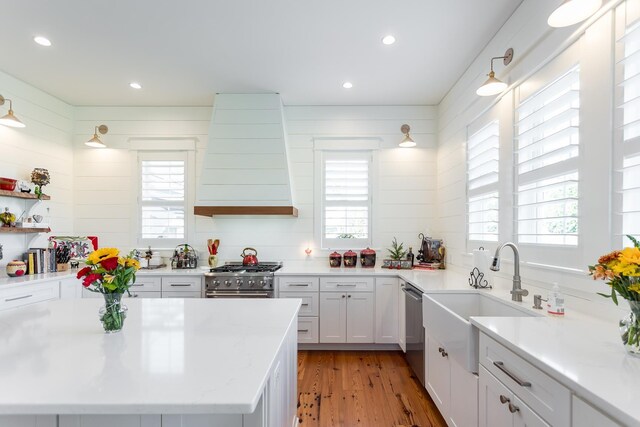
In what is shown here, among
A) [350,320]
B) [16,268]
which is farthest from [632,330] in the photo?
[16,268]

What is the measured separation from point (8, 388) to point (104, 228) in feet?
12.2

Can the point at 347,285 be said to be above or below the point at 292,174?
below

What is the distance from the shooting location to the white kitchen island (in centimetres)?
83

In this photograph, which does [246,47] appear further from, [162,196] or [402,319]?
[402,319]

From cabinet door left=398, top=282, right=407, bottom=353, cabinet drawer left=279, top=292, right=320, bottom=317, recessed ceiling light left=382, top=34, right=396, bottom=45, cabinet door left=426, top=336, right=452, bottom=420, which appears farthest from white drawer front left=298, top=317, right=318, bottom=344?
recessed ceiling light left=382, top=34, right=396, bottom=45

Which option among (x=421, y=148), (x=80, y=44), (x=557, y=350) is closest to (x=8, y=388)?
(x=557, y=350)

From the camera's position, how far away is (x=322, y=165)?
13.3 feet

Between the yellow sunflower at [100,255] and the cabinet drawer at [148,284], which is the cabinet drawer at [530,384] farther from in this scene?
the cabinet drawer at [148,284]

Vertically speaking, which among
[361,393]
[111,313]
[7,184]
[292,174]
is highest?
[292,174]

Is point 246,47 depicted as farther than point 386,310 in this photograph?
No

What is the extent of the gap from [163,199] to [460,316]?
12.3ft

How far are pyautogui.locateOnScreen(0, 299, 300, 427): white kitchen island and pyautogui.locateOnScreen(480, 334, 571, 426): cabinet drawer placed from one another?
97 centimetres

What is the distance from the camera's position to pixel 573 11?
140 centimetres

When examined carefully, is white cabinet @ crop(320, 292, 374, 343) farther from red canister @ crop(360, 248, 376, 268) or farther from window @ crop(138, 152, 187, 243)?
window @ crop(138, 152, 187, 243)
